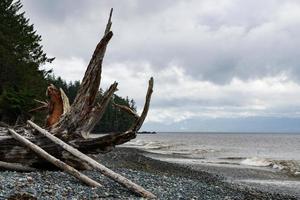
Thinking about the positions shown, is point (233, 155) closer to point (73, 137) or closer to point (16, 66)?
point (16, 66)

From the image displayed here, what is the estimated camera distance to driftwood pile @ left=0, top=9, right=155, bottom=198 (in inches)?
589

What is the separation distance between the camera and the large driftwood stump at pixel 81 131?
15.3 metres

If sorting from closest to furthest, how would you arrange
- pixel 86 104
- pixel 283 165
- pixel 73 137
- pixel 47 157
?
pixel 47 157
pixel 73 137
pixel 86 104
pixel 283 165

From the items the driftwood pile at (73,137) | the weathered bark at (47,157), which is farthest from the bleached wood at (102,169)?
the weathered bark at (47,157)

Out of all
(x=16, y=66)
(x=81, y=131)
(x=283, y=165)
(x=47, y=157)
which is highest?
(x=16, y=66)

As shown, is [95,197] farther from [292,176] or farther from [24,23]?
[24,23]

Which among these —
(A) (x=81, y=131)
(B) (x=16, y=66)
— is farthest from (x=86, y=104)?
(B) (x=16, y=66)

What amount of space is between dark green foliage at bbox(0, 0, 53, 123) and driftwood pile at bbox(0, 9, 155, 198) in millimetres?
26176

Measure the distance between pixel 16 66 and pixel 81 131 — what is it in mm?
36711

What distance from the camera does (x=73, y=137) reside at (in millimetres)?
16234

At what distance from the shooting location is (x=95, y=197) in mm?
12492

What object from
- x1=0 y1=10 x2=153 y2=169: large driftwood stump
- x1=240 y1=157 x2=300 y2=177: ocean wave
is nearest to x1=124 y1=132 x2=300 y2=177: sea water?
x1=240 y1=157 x2=300 y2=177: ocean wave

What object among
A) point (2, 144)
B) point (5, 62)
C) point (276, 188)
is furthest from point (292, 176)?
point (5, 62)

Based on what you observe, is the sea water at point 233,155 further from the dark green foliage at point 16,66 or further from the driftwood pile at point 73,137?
the driftwood pile at point 73,137
